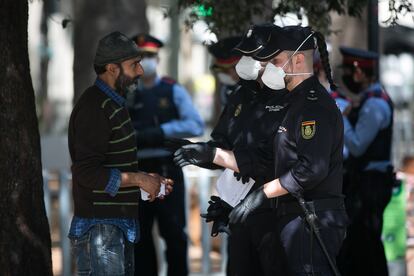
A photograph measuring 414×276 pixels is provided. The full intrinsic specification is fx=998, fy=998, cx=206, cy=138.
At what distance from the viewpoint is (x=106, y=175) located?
527 centimetres

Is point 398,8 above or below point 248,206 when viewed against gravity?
above

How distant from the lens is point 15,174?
563cm

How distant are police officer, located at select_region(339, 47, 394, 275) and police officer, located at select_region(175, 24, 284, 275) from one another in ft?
5.59

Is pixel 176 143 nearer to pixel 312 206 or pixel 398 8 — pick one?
pixel 312 206

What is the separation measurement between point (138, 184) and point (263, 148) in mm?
756

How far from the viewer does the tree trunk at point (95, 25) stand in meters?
8.73

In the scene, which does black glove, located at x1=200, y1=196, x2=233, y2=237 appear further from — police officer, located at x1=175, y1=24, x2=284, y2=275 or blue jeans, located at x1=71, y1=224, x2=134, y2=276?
blue jeans, located at x1=71, y1=224, x2=134, y2=276

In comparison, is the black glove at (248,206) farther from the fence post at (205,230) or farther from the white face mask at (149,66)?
the fence post at (205,230)

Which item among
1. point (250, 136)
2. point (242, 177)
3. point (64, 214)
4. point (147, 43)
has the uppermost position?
point (147, 43)

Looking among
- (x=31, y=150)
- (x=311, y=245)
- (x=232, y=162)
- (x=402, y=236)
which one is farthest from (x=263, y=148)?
(x=402, y=236)

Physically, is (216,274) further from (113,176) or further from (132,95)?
(113,176)

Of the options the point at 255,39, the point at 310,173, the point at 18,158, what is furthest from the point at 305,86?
the point at 18,158

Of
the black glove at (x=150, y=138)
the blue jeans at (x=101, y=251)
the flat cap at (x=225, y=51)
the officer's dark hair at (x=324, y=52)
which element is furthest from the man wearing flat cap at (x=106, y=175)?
the black glove at (x=150, y=138)

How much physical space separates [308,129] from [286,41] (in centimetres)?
55
